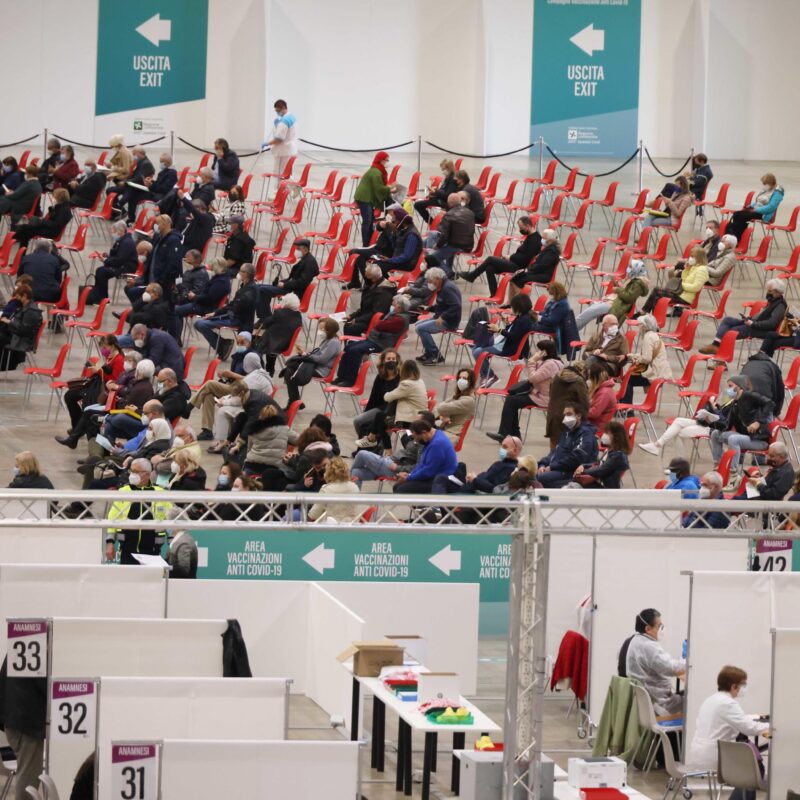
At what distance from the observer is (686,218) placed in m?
24.3

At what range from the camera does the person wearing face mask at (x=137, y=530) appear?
39.3 ft

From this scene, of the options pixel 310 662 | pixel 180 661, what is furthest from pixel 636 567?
pixel 180 661

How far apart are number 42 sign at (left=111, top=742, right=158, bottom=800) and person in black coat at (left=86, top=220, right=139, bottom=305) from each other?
12093 mm

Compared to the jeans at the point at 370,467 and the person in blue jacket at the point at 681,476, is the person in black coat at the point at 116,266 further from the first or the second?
the person in blue jacket at the point at 681,476

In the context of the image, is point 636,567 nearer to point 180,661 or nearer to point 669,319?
point 180,661

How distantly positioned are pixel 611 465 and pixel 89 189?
446 inches

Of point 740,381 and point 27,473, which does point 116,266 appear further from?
point 740,381

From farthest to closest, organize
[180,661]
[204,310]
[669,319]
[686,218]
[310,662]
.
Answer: [686,218] < [669,319] < [204,310] < [310,662] < [180,661]

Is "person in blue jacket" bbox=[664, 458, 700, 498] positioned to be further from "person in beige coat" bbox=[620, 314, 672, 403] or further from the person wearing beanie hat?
"person in beige coat" bbox=[620, 314, 672, 403]

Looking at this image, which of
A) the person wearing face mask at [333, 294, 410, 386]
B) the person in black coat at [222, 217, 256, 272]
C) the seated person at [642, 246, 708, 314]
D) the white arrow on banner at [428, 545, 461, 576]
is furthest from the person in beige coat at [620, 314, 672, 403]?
the person in black coat at [222, 217, 256, 272]

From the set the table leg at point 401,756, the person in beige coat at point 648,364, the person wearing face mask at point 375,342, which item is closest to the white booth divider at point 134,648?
the table leg at point 401,756

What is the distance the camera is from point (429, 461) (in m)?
13.5

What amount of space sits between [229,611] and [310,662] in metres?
0.67

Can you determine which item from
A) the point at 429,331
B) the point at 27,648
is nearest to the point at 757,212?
the point at 429,331
